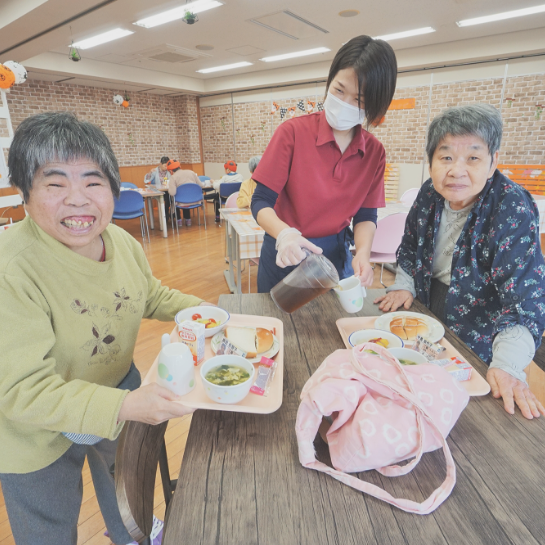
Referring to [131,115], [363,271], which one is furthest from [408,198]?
[131,115]

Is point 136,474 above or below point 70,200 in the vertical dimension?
below

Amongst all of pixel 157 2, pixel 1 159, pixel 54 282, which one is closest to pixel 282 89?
pixel 157 2

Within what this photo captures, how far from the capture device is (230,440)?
769 mm

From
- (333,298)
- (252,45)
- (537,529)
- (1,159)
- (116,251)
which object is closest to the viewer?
(537,529)

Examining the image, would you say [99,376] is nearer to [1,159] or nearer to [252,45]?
[1,159]

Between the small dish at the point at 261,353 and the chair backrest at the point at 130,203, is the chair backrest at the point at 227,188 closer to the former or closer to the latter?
the chair backrest at the point at 130,203

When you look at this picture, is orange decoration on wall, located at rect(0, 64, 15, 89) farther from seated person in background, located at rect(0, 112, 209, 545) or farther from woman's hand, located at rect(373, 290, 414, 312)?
woman's hand, located at rect(373, 290, 414, 312)

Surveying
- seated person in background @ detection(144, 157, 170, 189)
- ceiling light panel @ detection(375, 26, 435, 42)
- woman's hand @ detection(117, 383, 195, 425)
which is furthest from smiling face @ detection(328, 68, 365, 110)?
seated person in background @ detection(144, 157, 170, 189)

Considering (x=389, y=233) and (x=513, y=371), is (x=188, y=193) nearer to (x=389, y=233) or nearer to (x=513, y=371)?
(x=389, y=233)

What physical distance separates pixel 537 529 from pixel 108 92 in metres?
10.7

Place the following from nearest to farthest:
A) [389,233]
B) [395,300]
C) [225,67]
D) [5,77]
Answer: [395,300] → [389,233] → [5,77] → [225,67]

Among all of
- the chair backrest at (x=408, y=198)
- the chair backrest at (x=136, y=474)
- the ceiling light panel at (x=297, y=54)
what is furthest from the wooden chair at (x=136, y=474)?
the ceiling light panel at (x=297, y=54)

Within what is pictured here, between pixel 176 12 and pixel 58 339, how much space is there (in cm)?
527

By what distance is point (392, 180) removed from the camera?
299 inches
